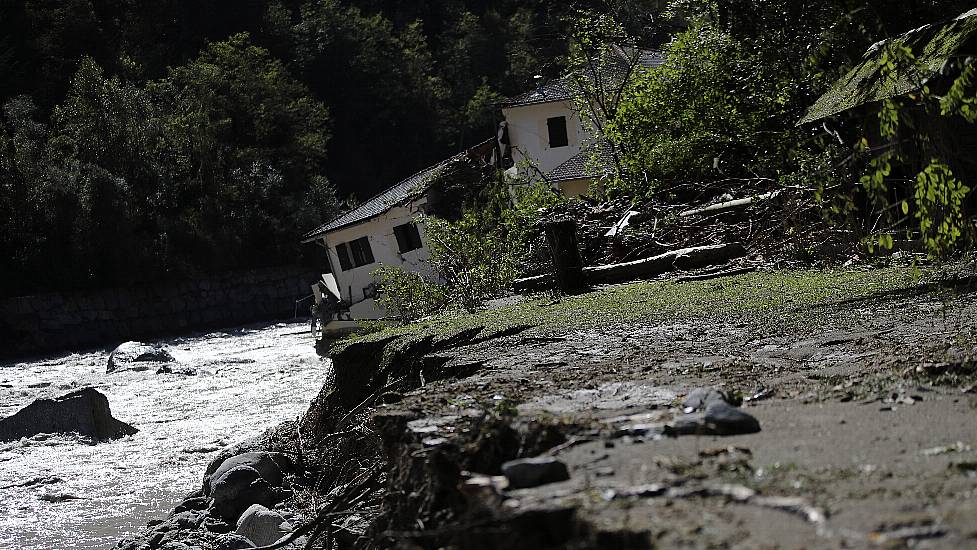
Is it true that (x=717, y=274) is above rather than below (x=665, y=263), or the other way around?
below

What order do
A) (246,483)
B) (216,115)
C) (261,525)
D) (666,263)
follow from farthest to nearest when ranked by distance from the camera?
1. (216,115)
2. (666,263)
3. (246,483)
4. (261,525)

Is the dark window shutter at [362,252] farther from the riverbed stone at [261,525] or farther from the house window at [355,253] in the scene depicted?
the riverbed stone at [261,525]

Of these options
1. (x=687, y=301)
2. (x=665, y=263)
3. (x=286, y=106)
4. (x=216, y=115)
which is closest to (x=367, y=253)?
(x=216, y=115)

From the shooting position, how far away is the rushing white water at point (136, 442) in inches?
527

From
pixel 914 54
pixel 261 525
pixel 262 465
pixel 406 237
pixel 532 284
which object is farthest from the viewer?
pixel 406 237

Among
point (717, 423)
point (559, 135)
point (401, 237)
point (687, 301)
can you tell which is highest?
point (559, 135)

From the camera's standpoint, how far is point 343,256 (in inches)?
1578

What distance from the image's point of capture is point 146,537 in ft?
34.9

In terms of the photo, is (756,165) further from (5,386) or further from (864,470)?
(5,386)

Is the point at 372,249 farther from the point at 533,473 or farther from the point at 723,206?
the point at 533,473

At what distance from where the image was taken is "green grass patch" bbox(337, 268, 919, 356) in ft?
33.7

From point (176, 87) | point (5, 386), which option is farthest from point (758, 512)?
point (176, 87)

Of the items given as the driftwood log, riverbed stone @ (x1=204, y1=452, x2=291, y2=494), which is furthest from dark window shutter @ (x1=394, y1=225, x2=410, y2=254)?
riverbed stone @ (x1=204, y1=452, x2=291, y2=494)

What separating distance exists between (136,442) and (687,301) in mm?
10314
